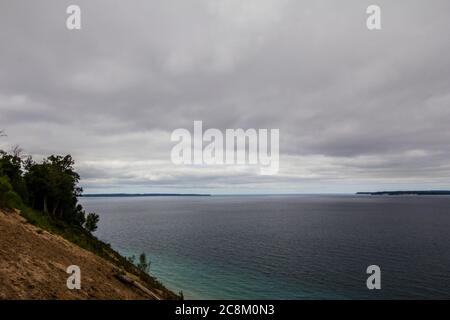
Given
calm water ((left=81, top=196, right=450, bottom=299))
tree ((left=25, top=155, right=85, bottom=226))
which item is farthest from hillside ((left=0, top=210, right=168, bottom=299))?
tree ((left=25, top=155, right=85, bottom=226))

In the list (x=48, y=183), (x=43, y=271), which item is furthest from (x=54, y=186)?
(x=43, y=271)

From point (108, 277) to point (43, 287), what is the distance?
640 centimetres

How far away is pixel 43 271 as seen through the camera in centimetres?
1327

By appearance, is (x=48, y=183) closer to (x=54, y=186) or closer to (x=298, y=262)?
(x=54, y=186)

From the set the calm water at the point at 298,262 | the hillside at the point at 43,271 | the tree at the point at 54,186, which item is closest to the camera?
the hillside at the point at 43,271

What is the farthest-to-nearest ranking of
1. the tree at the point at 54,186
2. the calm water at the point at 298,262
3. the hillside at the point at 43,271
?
the tree at the point at 54,186 < the calm water at the point at 298,262 < the hillside at the point at 43,271

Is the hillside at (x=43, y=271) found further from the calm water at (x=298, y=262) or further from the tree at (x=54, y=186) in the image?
the tree at (x=54, y=186)

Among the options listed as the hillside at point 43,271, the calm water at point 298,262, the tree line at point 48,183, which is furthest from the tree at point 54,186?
the hillside at point 43,271

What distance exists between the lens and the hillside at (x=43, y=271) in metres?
11.3

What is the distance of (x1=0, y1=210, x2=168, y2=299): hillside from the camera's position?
444 inches

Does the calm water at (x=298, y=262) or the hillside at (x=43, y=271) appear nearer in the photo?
the hillside at (x=43, y=271)

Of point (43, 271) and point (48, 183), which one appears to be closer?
point (43, 271)

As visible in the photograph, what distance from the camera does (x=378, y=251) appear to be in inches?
2515

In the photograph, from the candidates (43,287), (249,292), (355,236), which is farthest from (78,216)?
(355,236)
